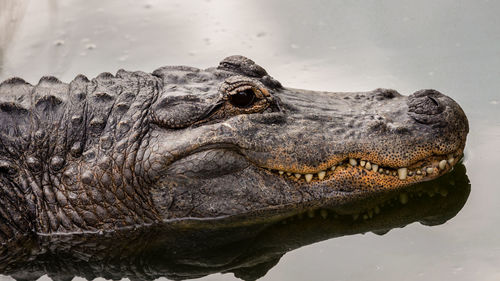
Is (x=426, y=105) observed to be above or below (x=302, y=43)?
below

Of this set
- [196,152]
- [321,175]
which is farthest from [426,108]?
[196,152]

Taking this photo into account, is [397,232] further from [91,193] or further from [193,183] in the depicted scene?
[91,193]

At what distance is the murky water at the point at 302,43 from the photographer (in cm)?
888

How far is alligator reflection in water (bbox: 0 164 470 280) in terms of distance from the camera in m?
6.91

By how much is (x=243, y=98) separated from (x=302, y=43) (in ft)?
10.6

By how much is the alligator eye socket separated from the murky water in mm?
2017

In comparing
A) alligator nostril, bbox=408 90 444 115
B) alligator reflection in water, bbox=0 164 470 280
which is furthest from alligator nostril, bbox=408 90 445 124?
alligator reflection in water, bbox=0 164 470 280

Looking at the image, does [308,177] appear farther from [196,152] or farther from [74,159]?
[74,159]

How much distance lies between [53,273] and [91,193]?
708mm

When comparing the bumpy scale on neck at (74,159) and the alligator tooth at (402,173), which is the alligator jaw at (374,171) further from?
the bumpy scale on neck at (74,159)

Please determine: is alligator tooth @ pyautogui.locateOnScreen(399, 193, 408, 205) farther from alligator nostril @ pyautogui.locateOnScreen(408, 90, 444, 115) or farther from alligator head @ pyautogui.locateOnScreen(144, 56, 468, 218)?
alligator nostril @ pyautogui.locateOnScreen(408, 90, 444, 115)

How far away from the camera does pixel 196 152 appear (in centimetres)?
673

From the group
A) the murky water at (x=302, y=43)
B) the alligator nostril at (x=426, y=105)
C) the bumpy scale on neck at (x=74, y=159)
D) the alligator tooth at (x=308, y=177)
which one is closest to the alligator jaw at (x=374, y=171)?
the alligator tooth at (x=308, y=177)

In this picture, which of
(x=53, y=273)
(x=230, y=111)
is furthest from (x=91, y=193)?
(x=230, y=111)
